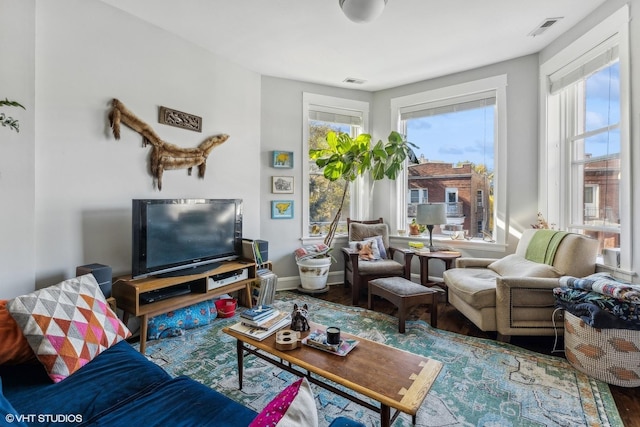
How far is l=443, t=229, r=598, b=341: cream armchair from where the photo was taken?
2453 millimetres

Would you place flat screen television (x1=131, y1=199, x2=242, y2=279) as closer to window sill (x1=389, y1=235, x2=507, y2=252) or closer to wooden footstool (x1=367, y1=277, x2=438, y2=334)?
wooden footstool (x1=367, y1=277, x2=438, y2=334)

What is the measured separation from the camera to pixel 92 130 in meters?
2.49

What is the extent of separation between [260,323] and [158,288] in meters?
1.13

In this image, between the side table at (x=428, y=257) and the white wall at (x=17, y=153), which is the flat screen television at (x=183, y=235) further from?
the side table at (x=428, y=257)

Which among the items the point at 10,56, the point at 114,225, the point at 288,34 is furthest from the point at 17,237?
the point at 288,34

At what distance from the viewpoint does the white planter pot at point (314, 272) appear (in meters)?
3.85

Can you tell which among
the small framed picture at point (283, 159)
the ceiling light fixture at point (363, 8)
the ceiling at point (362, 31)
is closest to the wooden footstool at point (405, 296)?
the small framed picture at point (283, 159)

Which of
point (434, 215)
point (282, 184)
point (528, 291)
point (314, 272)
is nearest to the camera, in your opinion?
point (528, 291)

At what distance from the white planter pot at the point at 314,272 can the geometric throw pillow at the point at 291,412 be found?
10.1ft

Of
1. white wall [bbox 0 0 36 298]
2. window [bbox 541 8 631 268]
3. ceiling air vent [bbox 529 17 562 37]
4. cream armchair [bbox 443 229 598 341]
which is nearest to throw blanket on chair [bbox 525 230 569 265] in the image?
cream armchair [bbox 443 229 598 341]

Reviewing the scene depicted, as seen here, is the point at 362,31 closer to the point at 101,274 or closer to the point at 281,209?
the point at 281,209

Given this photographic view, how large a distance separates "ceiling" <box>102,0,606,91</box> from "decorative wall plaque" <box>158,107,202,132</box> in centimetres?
77

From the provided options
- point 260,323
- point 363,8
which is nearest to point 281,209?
point 260,323

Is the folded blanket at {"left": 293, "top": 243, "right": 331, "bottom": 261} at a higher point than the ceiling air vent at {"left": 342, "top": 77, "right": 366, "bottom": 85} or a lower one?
lower
